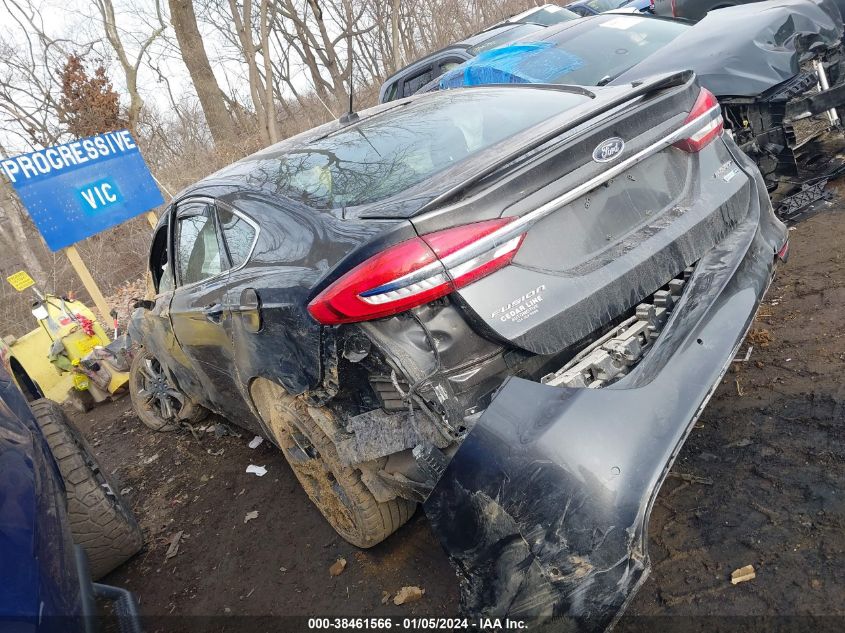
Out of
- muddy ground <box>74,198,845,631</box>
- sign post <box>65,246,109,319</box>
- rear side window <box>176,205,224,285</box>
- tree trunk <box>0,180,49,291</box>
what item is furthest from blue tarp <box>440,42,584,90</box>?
tree trunk <box>0,180,49,291</box>

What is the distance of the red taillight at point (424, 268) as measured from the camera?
183 centimetres

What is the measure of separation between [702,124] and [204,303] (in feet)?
8.12

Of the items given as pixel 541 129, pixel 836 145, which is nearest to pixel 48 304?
pixel 541 129

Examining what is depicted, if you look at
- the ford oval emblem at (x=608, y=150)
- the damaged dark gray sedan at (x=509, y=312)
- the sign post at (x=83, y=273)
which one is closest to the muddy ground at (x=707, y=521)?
the damaged dark gray sedan at (x=509, y=312)

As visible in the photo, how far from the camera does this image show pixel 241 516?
3.63 m

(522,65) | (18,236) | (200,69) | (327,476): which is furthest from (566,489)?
(18,236)

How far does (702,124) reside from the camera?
2.46 metres

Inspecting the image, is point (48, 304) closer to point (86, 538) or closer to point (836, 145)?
point (86, 538)

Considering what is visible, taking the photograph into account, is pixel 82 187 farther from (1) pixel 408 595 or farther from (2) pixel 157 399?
(1) pixel 408 595

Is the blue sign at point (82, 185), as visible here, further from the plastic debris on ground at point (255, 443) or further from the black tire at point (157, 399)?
the plastic debris on ground at point (255, 443)

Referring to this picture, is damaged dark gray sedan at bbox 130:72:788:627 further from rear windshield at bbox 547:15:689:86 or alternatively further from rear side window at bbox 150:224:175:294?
rear windshield at bbox 547:15:689:86

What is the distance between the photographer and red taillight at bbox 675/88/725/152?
2.41 meters

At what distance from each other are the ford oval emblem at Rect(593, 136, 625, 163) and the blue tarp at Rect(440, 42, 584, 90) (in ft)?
10.7

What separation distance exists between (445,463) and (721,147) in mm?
1844
